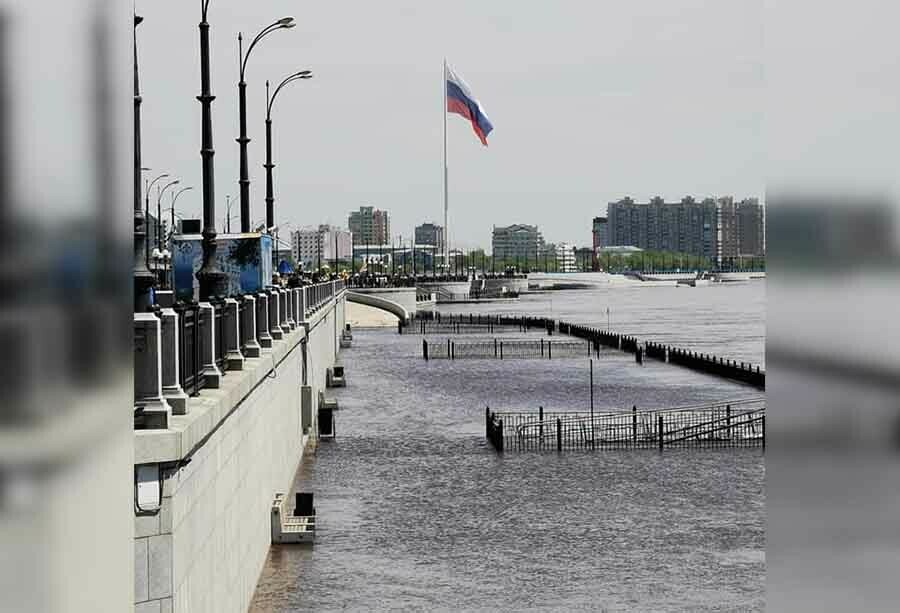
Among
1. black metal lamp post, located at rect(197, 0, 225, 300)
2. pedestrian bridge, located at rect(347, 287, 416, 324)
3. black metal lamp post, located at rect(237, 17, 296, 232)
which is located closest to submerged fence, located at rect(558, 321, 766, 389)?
pedestrian bridge, located at rect(347, 287, 416, 324)

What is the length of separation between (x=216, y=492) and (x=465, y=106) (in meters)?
79.7

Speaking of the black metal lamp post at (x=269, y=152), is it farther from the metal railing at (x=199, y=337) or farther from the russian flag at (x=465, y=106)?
the russian flag at (x=465, y=106)

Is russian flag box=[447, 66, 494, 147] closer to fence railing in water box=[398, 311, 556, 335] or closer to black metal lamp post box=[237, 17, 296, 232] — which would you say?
fence railing in water box=[398, 311, 556, 335]

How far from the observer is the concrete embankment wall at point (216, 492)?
9422 mm

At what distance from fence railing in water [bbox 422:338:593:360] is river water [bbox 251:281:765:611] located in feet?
108

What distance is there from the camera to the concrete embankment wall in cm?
942

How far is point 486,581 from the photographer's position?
867 inches

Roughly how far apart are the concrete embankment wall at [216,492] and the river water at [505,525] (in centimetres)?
174

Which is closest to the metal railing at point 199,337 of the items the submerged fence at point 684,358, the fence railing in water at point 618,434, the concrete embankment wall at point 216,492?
the concrete embankment wall at point 216,492
